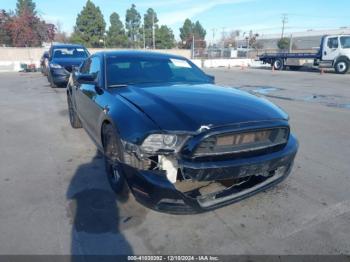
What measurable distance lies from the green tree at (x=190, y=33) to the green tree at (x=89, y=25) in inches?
978

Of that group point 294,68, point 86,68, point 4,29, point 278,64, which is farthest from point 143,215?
point 4,29

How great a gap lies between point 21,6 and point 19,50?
159 feet

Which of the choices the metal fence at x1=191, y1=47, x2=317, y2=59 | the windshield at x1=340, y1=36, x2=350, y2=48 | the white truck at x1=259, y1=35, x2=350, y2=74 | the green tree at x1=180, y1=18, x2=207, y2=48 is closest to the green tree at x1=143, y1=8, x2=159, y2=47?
the green tree at x1=180, y1=18, x2=207, y2=48

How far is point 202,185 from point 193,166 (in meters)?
0.37

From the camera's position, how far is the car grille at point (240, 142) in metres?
2.76

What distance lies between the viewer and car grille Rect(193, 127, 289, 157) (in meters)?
2.76

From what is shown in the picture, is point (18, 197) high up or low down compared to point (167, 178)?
down

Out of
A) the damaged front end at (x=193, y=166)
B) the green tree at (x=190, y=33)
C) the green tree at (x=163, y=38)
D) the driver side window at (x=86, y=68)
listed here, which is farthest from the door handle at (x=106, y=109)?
the green tree at (x=190, y=33)

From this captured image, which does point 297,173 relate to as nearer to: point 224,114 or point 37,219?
point 224,114

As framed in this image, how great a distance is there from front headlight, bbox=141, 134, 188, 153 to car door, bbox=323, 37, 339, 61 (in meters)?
24.3

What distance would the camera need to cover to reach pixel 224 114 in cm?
303

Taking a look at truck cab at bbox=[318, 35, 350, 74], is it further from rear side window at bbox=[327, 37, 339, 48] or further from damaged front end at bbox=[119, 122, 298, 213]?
damaged front end at bbox=[119, 122, 298, 213]

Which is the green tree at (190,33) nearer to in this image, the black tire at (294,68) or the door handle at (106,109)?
the black tire at (294,68)

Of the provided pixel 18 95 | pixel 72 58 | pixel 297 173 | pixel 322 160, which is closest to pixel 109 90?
pixel 297 173
